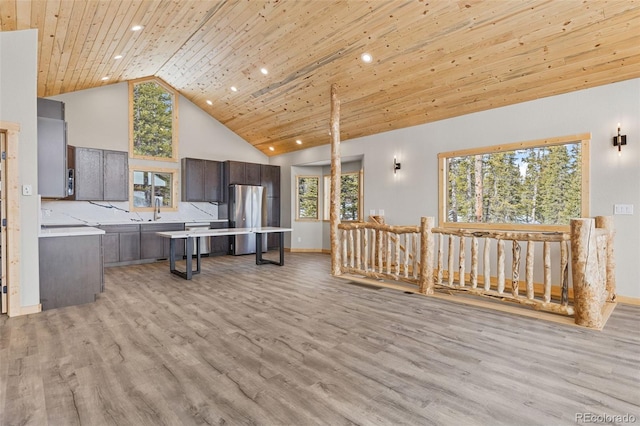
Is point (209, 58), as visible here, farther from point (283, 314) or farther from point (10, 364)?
point (10, 364)

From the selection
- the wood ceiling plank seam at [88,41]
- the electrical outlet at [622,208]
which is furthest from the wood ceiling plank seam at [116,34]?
the electrical outlet at [622,208]

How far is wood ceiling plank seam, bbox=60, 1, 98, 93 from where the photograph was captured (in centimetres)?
360

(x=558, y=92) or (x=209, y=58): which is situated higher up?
(x=209, y=58)

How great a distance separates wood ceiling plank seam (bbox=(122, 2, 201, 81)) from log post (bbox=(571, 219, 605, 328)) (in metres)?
5.21

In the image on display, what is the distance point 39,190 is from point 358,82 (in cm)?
458

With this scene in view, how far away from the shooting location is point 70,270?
390 cm

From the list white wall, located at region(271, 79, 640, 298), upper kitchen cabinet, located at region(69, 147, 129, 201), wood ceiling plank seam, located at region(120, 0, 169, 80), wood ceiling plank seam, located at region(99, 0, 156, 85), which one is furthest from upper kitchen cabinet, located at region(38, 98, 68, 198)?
white wall, located at region(271, 79, 640, 298)

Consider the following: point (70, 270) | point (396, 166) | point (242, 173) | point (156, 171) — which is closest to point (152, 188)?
point (156, 171)

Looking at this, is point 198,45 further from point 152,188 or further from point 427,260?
point 427,260

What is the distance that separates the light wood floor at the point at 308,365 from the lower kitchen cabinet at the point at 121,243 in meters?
2.79

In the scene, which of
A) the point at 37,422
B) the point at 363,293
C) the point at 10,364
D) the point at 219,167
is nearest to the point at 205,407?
the point at 37,422

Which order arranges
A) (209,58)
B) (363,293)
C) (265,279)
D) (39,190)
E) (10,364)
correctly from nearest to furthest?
(10,364), (39,190), (363,293), (265,279), (209,58)

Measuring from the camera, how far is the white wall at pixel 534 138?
3.95m

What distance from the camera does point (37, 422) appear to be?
172 centimetres
